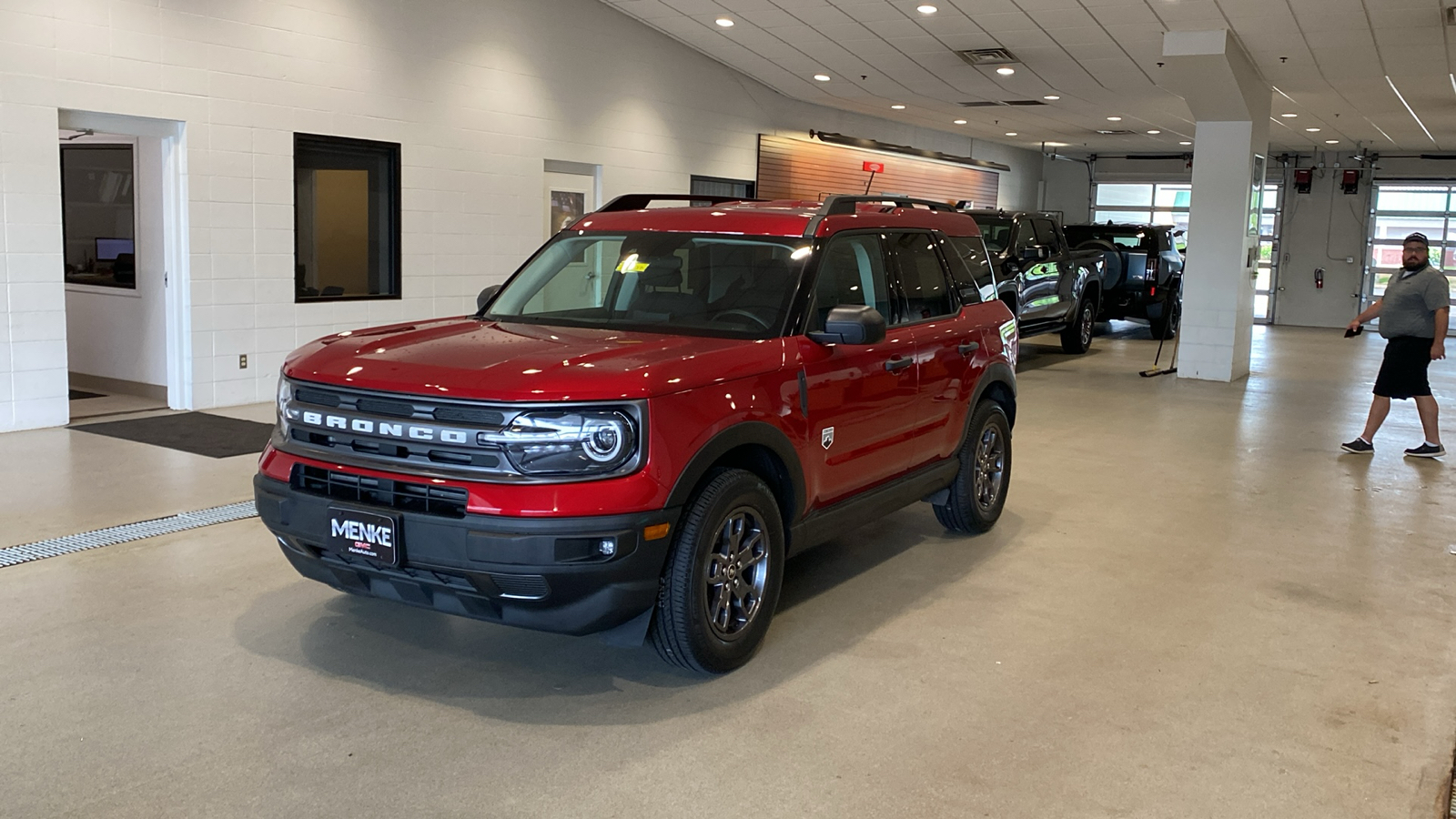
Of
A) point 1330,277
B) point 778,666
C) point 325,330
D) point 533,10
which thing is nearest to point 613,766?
point 778,666

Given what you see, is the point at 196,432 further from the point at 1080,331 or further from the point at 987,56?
the point at 1080,331

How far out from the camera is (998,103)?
16.4 m

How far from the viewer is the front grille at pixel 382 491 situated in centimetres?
334

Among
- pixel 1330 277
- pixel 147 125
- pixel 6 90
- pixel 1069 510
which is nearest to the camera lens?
pixel 1069 510

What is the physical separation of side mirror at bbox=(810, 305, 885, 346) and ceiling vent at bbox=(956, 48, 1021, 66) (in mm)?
8925

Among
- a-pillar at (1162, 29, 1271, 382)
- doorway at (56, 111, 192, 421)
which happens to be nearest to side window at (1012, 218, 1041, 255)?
a-pillar at (1162, 29, 1271, 382)

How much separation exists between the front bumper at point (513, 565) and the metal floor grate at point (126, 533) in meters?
1.97

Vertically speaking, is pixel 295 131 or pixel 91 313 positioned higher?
pixel 295 131

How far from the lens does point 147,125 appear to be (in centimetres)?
837

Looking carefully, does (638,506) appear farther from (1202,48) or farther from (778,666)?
(1202,48)

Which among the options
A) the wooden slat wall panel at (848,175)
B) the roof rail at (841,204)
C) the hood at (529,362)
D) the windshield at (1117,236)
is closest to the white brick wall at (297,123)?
the wooden slat wall panel at (848,175)

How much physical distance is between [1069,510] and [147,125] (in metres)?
6.91

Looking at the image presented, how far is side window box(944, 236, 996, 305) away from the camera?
5.39 m

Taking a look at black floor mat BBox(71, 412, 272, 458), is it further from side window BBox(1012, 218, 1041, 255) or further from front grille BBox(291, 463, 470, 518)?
side window BBox(1012, 218, 1041, 255)
